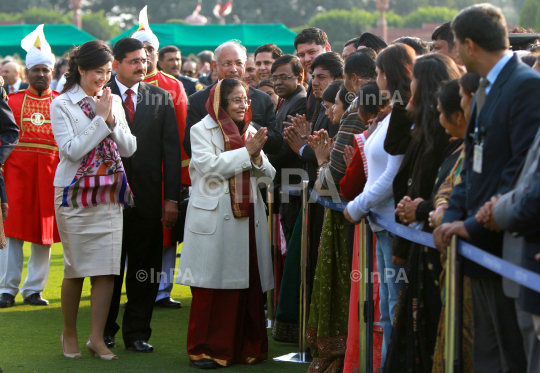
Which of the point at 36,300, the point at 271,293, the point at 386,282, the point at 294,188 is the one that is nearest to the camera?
the point at 386,282

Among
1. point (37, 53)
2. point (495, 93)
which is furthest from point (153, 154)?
point (495, 93)

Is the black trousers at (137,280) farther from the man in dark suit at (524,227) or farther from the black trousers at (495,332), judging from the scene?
the man in dark suit at (524,227)

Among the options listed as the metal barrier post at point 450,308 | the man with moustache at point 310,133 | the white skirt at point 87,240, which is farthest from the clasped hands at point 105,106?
the metal barrier post at point 450,308

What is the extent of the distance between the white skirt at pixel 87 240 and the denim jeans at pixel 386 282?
191 cm

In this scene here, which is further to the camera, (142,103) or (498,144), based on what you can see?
Answer: (142,103)

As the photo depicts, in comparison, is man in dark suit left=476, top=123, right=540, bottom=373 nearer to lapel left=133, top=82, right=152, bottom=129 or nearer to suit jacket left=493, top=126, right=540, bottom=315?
suit jacket left=493, top=126, right=540, bottom=315

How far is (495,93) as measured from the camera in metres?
2.79

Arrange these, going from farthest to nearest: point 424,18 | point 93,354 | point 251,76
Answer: point 424,18 → point 251,76 → point 93,354

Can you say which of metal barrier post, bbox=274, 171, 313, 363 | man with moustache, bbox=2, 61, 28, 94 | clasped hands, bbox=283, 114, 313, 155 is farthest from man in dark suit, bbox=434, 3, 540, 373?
man with moustache, bbox=2, 61, 28, 94

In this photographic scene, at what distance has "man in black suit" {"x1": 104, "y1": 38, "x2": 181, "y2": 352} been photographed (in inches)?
208

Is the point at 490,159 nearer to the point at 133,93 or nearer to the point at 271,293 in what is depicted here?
the point at 133,93

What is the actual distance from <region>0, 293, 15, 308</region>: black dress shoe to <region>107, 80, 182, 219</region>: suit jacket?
2159mm

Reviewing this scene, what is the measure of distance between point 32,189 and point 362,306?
427 cm

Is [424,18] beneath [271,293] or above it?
above
